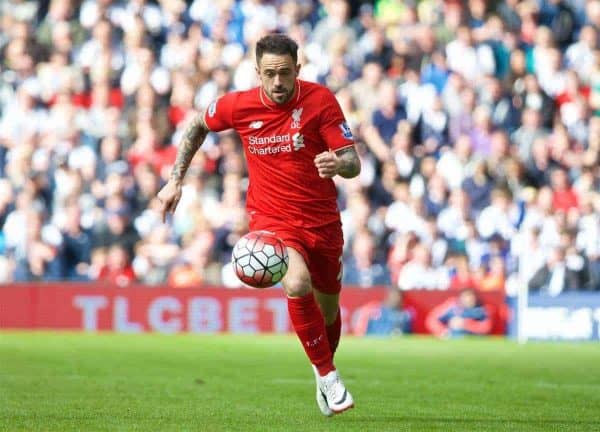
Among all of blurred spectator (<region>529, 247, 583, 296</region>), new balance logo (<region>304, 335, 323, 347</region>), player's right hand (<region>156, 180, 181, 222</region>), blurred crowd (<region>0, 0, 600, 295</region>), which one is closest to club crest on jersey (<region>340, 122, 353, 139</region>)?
player's right hand (<region>156, 180, 181, 222</region>)

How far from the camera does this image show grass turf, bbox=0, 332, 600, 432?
8.33m

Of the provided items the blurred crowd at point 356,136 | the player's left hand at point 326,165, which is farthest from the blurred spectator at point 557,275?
the player's left hand at point 326,165

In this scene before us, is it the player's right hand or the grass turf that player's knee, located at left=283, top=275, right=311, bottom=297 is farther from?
the player's right hand

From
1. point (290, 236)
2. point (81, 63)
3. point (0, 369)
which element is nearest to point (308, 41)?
point (81, 63)

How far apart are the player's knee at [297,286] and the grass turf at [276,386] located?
30.8 inches

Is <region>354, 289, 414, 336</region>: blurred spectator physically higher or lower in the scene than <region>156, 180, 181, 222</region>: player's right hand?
lower

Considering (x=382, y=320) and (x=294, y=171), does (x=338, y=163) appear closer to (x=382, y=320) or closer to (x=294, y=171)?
(x=294, y=171)

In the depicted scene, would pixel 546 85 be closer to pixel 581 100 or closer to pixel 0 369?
pixel 581 100

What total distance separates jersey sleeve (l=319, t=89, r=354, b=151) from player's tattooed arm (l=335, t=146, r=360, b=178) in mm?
72

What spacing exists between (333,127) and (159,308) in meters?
11.3

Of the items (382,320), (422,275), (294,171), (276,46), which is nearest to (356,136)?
(422,275)

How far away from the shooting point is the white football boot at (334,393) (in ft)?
27.4

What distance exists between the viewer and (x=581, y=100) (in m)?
21.3

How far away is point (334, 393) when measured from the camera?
842 cm
